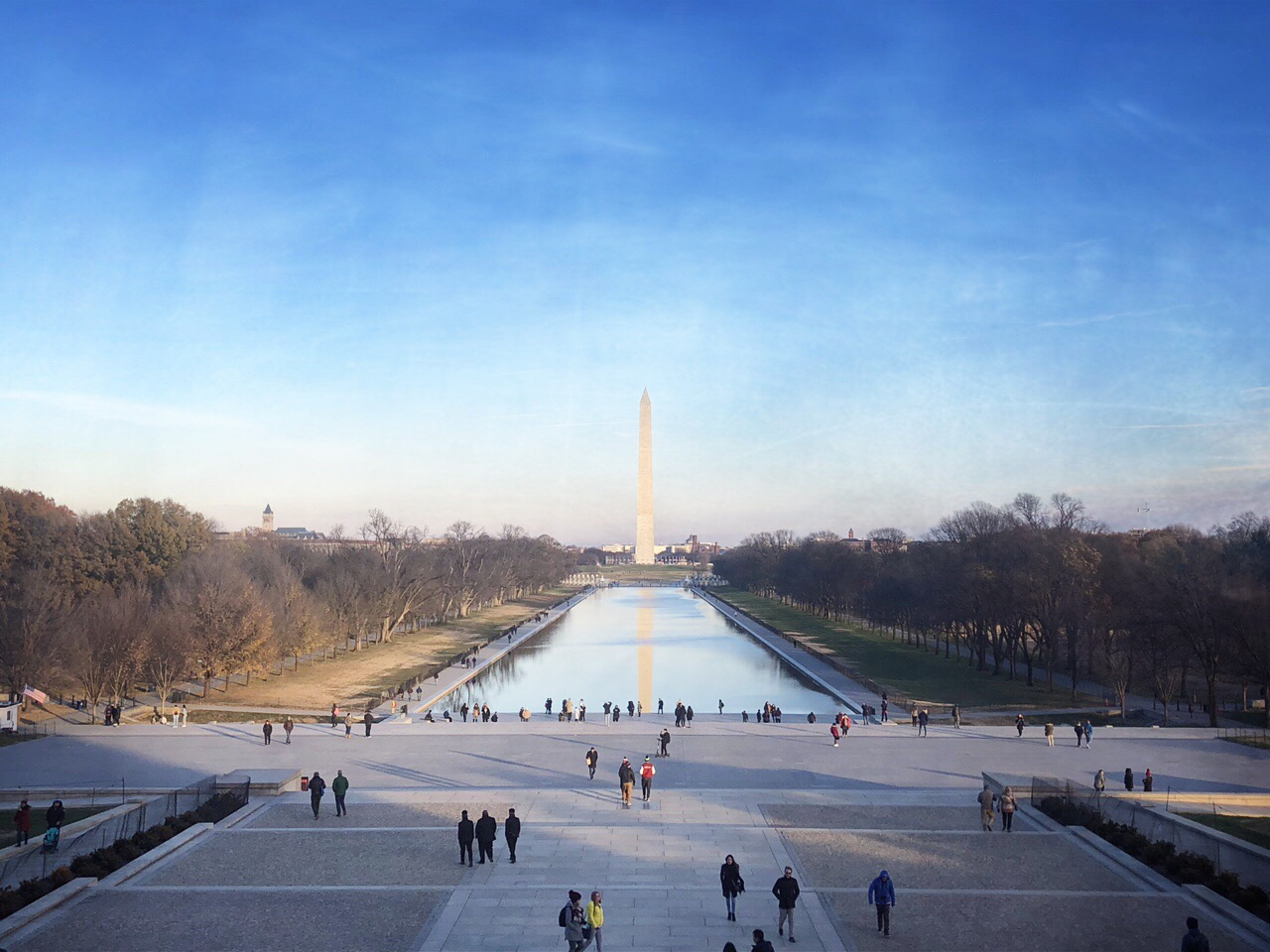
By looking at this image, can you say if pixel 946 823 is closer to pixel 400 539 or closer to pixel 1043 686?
pixel 1043 686

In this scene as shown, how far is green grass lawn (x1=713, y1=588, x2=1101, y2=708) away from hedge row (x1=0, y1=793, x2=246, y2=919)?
99.7 feet

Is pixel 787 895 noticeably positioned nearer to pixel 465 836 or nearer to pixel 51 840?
pixel 465 836

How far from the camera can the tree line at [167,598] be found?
121 ft

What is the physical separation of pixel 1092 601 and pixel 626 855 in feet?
116

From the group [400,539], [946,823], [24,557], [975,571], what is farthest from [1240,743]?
[400,539]

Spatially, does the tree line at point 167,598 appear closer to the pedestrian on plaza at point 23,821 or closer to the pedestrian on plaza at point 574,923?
the pedestrian on plaza at point 23,821

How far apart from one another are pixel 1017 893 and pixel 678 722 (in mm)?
17800

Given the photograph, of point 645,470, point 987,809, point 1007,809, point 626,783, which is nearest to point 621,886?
point 626,783

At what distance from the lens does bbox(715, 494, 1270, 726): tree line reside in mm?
36656

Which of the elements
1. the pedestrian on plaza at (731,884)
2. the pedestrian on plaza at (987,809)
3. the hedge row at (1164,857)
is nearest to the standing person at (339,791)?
the pedestrian on plaza at (731,884)

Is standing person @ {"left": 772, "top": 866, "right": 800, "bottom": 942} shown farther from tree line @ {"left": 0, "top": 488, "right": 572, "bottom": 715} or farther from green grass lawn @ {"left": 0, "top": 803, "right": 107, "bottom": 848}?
tree line @ {"left": 0, "top": 488, "right": 572, "bottom": 715}

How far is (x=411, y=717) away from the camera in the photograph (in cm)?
3650

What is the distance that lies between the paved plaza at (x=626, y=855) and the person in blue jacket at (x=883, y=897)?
22cm

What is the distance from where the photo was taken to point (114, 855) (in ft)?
51.5
